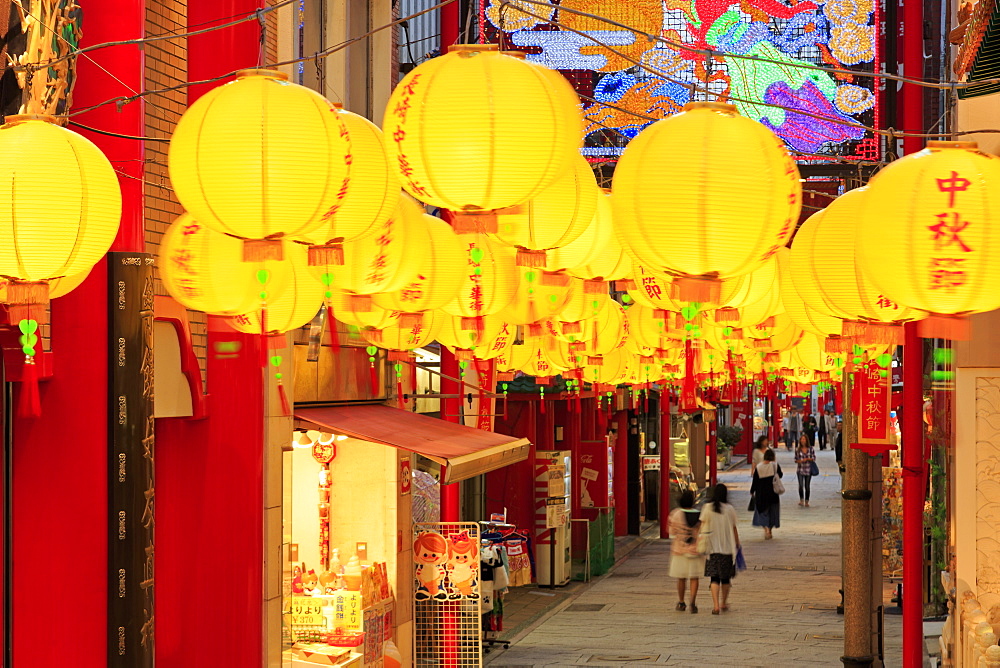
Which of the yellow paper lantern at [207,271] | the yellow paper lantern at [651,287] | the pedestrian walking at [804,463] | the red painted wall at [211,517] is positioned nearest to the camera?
the yellow paper lantern at [207,271]

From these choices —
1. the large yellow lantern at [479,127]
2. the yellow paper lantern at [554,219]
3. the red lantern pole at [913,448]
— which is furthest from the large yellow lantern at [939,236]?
the red lantern pole at [913,448]

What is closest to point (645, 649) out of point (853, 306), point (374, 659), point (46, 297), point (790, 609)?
point (790, 609)

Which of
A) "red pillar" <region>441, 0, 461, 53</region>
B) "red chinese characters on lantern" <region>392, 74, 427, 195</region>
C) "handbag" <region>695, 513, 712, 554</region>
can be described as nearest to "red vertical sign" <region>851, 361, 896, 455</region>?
"red pillar" <region>441, 0, 461, 53</region>

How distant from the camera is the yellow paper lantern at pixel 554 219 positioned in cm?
584

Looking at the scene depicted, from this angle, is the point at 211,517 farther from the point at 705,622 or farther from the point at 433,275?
the point at 705,622

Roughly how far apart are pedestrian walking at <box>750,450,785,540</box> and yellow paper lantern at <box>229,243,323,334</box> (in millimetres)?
20422

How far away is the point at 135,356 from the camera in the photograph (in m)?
6.91

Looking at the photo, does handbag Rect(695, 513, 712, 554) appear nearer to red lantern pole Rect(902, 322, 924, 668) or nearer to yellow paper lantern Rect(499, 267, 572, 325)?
red lantern pole Rect(902, 322, 924, 668)

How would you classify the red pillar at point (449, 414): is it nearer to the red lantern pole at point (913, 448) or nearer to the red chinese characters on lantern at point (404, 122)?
the red lantern pole at point (913, 448)

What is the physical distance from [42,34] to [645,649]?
1164cm

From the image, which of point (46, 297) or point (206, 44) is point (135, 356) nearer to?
point (46, 297)

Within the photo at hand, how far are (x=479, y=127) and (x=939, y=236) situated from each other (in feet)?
5.48

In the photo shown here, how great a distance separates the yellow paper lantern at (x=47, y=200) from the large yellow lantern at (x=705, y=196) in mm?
2088

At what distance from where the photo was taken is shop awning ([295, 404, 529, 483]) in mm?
10766
